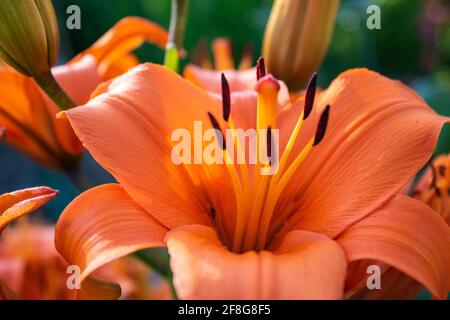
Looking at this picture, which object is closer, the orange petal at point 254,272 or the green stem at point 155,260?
the orange petal at point 254,272

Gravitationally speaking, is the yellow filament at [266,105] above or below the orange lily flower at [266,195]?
above

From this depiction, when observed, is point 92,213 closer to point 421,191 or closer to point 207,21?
point 421,191

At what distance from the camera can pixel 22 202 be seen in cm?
50

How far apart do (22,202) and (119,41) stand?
0.33m

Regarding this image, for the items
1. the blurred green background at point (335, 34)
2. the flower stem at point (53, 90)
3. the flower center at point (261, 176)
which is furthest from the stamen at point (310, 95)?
the blurred green background at point (335, 34)

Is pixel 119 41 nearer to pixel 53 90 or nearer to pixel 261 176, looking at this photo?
pixel 53 90

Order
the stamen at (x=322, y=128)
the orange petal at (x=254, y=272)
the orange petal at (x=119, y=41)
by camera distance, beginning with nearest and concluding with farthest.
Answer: the orange petal at (x=254, y=272)
the stamen at (x=322, y=128)
the orange petal at (x=119, y=41)

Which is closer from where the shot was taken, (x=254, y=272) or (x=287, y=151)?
(x=254, y=272)

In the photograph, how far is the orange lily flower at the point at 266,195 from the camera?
0.46 metres

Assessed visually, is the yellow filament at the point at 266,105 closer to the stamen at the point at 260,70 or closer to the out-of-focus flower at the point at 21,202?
the stamen at the point at 260,70

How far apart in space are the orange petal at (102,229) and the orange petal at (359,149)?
0.14 meters

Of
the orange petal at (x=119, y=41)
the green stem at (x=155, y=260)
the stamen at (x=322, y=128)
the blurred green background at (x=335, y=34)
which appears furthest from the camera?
the blurred green background at (x=335, y=34)

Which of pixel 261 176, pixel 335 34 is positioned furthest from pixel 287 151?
pixel 335 34

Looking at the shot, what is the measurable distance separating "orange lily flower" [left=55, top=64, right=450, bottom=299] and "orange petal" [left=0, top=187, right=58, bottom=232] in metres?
0.02
